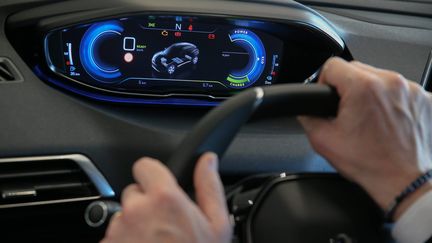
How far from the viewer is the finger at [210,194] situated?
1.91 feet

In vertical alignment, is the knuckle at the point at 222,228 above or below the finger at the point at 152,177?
below

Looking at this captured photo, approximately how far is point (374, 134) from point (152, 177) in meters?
0.30

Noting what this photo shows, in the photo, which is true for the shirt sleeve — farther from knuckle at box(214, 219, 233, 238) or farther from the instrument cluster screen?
the instrument cluster screen

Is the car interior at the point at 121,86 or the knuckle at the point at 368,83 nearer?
the knuckle at the point at 368,83

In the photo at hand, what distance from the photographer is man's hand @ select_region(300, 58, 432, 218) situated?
699 mm

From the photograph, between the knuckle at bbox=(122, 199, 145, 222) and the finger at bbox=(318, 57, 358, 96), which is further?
the finger at bbox=(318, 57, 358, 96)

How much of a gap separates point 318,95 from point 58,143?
49 centimetres

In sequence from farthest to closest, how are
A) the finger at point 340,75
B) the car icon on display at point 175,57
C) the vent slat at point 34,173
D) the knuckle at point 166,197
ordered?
the car icon on display at point 175,57
the vent slat at point 34,173
the finger at point 340,75
the knuckle at point 166,197

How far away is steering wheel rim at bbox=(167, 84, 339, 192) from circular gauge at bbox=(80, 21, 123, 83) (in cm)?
46

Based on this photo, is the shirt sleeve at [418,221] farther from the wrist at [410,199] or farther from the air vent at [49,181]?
the air vent at [49,181]

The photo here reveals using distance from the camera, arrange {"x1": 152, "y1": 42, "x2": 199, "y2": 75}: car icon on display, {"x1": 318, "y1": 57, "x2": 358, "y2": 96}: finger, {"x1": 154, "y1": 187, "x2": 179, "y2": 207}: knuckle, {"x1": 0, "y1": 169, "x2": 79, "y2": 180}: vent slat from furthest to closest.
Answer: {"x1": 152, "y1": 42, "x2": 199, "y2": 75}: car icon on display → {"x1": 0, "y1": 169, "x2": 79, "y2": 180}: vent slat → {"x1": 318, "y1": 57, "x2": 358, "y2": 96}: finger → {"x1": 154, "y1": 187, "x2": 179, "y2": 207}: knuckle

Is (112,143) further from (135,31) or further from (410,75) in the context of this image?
Result: (410,75)

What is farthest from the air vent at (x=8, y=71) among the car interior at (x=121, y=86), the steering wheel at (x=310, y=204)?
the steering wheel at (x=310, y=204)

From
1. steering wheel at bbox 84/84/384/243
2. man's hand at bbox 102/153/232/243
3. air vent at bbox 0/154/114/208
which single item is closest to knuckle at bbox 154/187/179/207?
man's hand at bbox 102/153/232/243
